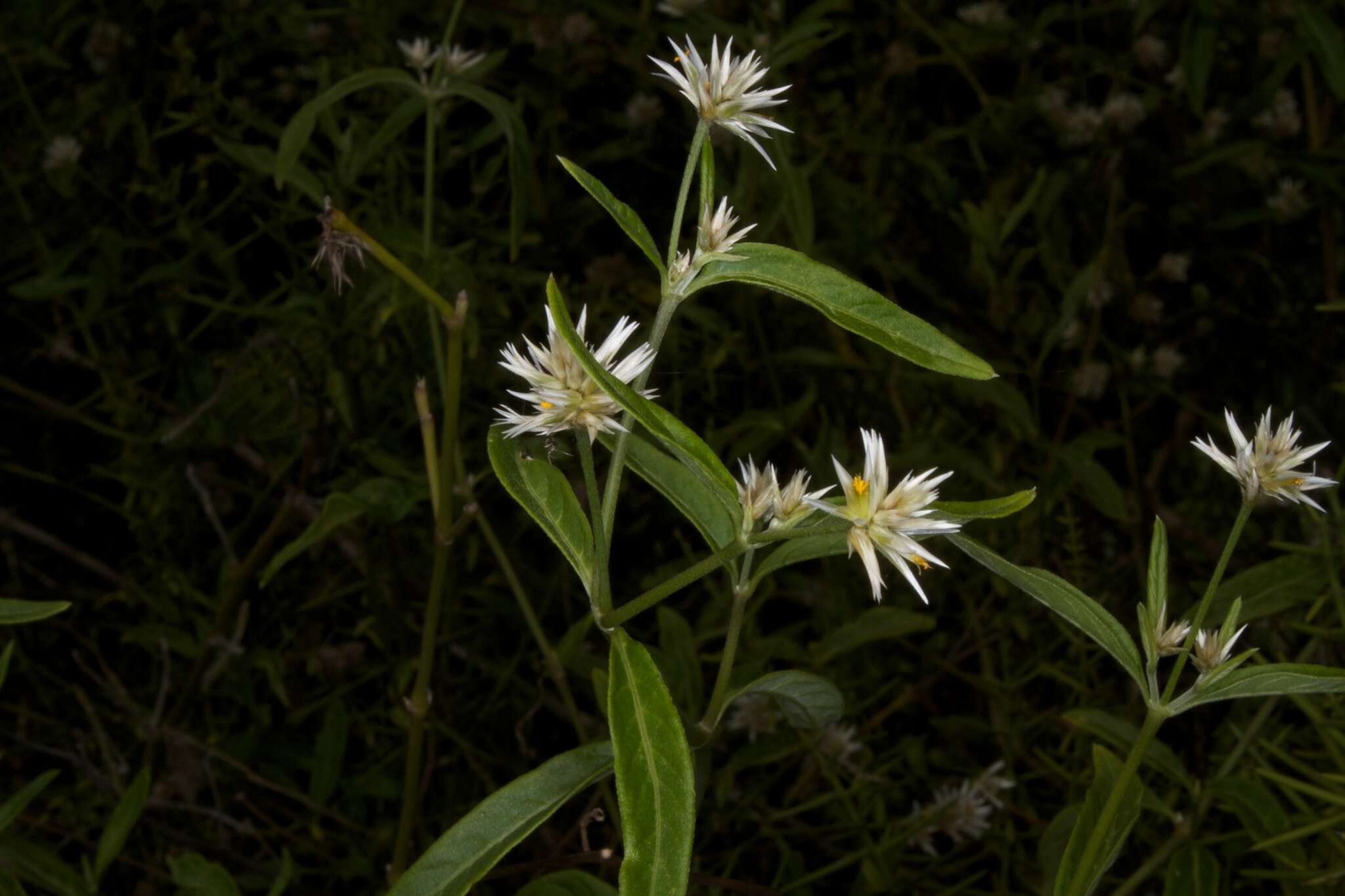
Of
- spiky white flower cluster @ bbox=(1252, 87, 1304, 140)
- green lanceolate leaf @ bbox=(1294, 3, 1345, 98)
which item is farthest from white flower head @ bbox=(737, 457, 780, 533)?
spiky white flower cluster @ bbox=(1252, 87, 1304, 140)

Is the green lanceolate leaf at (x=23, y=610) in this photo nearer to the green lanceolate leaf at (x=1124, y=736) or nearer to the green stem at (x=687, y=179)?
the green stem at (x=687, y=179)

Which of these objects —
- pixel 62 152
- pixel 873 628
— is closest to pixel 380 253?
pixel 873 628

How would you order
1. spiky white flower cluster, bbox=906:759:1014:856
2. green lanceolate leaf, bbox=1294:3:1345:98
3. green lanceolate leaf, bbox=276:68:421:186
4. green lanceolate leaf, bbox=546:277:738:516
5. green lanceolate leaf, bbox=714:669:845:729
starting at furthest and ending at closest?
green lanceolate leaf, bbox=1294:3:1345:98 → spiky white flower cluster, bbox=906:759:1014:856 → green lanceolate leaf, bbox=276:68:421:186 → green lanceolate leaf, bbox=714:669:845:729 → green lanceolate leaf, bbox=546:277:738:516

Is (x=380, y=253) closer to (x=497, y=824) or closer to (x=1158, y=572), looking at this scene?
(x=497, y=824)

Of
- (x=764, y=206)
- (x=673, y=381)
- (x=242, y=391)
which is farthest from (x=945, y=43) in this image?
(x=242, y=391)

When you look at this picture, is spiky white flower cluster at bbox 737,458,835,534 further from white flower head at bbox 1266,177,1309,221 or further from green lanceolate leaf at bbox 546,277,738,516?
white flower head at bbox 1266,177,1309,221

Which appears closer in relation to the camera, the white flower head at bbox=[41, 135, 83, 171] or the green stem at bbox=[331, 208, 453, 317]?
the green stem at bbox=[331, 208, 453, 317]
